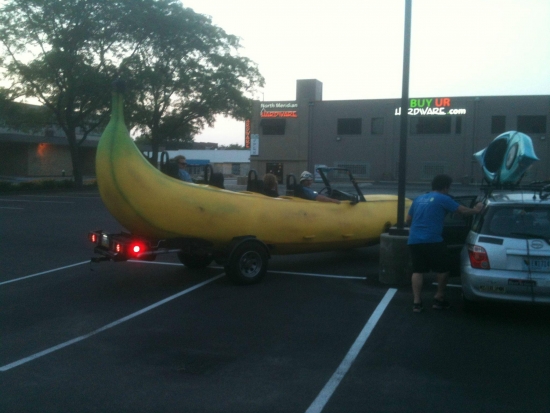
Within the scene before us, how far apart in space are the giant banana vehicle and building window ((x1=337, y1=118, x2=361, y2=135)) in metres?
38.2

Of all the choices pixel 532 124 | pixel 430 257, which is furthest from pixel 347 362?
pixel 532 124

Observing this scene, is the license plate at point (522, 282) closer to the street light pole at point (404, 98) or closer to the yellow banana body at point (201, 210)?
the street light pole at point (404, 98)

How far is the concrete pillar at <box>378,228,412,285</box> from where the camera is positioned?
28.1ft

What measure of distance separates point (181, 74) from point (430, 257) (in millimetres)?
31640

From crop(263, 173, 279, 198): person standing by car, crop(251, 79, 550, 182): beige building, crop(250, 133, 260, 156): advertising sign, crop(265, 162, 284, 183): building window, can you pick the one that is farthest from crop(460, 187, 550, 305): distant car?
crop(250, 133, 260, 156): advertising sign

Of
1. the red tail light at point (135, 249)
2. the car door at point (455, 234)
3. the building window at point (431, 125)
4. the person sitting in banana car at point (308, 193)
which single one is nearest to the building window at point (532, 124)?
the building window at point (431, 125)

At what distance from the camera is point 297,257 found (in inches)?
450

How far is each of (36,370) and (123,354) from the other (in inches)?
31.7

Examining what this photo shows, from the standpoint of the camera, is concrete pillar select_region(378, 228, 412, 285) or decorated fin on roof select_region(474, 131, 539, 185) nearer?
concrete pillar select_region(378, 228, 412, 285)

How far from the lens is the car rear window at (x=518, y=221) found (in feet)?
21.5

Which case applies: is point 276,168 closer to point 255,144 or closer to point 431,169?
point 255,144

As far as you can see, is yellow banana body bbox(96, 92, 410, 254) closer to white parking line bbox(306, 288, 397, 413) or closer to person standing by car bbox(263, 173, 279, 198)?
person standing by car bbox(263, 173, 279, 198)

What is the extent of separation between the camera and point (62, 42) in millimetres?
31812

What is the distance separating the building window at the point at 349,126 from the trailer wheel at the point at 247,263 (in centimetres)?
3981
